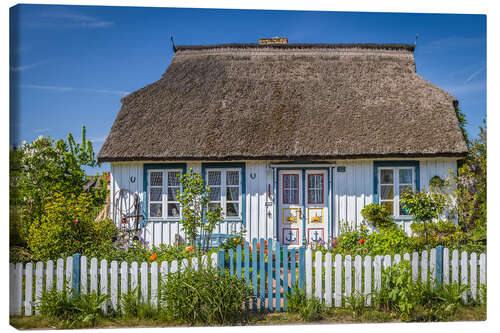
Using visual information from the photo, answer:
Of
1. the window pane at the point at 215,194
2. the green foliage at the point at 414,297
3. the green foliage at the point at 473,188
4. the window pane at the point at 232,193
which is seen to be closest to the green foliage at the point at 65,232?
the window pane at the point at 215,194

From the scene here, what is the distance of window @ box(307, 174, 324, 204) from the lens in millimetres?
8578

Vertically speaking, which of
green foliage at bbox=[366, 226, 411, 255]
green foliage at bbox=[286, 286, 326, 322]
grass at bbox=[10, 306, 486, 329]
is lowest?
grass at bbox=[10, 306, 486, 329]

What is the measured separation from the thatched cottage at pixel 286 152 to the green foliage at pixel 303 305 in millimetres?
3072

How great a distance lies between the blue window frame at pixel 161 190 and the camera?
849cm

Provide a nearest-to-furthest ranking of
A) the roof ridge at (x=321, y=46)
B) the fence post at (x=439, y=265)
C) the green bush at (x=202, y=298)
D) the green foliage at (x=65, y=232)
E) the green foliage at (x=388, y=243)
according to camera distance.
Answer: the green bush at (x=202, y=298) → the fence post at (x=439, y=265) → the green foliage at (x=65, y=232) → the green foliage at (x=388, y=243) → the roof ridge at (x=321, y=46)

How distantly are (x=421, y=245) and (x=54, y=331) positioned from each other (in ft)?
20.2

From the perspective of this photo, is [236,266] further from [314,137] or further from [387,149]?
[387,149]

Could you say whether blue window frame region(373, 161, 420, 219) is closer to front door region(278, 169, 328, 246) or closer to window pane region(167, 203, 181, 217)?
front door region(278, 169, 328, 246)

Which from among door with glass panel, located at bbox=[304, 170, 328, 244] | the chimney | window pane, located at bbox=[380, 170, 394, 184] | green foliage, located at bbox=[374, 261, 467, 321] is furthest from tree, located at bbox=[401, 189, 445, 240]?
the chimney

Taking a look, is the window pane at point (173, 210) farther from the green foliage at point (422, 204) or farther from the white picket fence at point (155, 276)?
the green foliage at point (422, 204)

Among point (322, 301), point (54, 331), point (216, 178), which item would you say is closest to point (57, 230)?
point (54, 331)

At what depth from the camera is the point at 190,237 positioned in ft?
24.1

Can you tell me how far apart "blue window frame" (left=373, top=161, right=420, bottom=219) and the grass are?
Answer: 3190 mm

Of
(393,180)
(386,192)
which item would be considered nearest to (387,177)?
(393,180)
